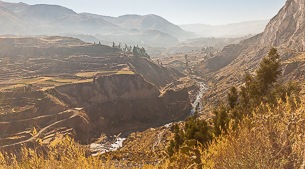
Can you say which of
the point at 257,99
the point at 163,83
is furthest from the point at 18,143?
the point at 163,83

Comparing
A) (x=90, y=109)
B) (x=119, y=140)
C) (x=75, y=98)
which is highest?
(x=75, y=98)

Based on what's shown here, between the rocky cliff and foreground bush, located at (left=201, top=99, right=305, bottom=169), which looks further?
the rocky cliff

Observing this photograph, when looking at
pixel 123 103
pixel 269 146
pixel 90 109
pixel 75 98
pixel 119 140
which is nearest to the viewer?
pixel 269 146

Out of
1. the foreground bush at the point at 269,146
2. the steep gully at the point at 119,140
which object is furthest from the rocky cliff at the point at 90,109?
the foreground bush at the point at 269,146

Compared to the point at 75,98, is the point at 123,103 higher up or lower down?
lower down

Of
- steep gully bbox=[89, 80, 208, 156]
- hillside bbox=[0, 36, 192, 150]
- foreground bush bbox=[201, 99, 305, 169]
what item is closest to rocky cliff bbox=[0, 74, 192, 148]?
hillside bbox=[0, 36, 192, 150]

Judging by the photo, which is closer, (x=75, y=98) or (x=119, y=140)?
(x=119, y=140)

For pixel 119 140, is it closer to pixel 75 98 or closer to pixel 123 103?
pixel 123 103

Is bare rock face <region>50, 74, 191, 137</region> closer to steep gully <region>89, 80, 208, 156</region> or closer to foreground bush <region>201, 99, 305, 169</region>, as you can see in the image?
steep gully <region>89, 80, 208, 156</region>

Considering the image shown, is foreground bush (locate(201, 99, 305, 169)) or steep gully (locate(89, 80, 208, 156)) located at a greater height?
foreground bush (locate(201, 99, 305, 169))

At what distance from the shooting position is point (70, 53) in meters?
188

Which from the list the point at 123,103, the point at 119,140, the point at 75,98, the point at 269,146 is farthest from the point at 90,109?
the point at 269,146

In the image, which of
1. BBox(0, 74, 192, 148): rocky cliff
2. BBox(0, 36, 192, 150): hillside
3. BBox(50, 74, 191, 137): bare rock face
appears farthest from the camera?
BBox(50, 74, 191, 137): bare rock face

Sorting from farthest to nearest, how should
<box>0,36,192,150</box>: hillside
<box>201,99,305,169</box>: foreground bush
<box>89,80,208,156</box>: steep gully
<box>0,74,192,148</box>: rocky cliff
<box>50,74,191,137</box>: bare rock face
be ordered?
<box>50,74,191,137</box>: bare rock face → <box>0,36,192,150</box>: hillside → <box>0,74,192,148</box>: rocky cliff → <box>89,80,208,156</box>: steep gully → <box>201,99,305,169</box>: foreground bush
